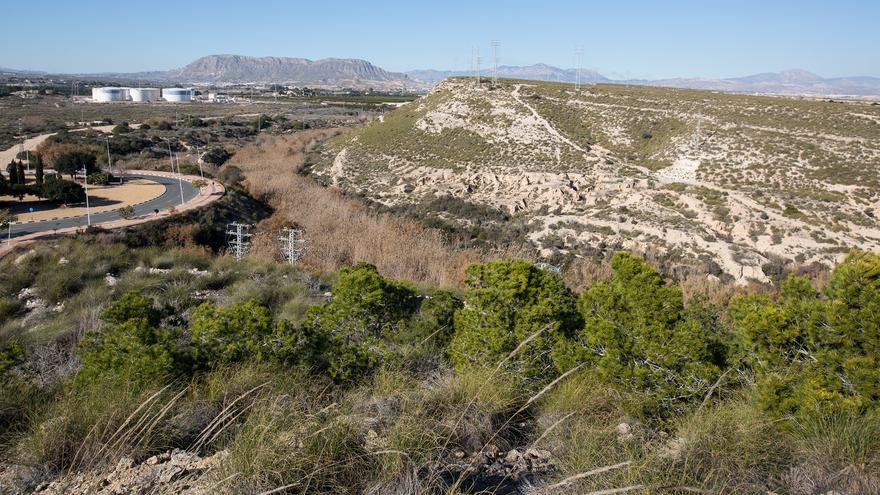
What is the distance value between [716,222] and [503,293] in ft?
81.0

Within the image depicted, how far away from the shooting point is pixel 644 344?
5691 mm

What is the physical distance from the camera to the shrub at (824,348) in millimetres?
4688

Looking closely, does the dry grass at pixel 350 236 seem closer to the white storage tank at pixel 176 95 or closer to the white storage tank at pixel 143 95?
the white storage tank at pixel 176 95

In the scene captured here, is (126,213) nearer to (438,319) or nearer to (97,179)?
(97,179)

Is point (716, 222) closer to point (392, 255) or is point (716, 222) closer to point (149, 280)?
point (392, 255)

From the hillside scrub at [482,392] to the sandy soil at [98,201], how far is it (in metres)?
22.3

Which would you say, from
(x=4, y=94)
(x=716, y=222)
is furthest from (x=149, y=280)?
(x=4, y=94)

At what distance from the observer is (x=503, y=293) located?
6.72 metres

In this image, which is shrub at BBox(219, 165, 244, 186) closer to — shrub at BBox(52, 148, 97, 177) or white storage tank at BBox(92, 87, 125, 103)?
shrub at BBox(52, 148, 97, 177)

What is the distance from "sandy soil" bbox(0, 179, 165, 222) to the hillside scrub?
2226cm

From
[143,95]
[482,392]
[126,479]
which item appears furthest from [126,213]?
[143,95]

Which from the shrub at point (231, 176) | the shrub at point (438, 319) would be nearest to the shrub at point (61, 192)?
the shrub at point (231, 176)

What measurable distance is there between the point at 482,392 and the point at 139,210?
90.0 ft

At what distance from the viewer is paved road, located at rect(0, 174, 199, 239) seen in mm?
22797
